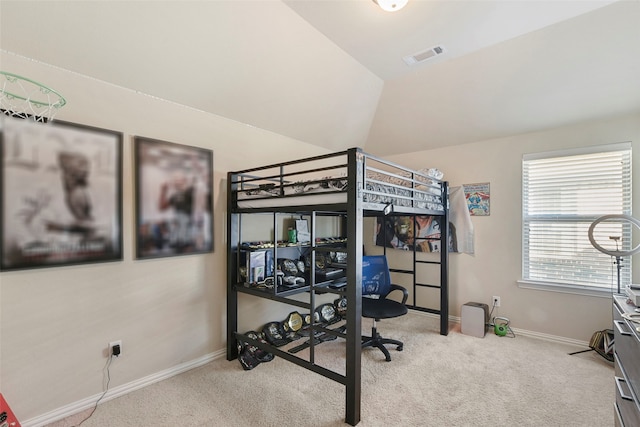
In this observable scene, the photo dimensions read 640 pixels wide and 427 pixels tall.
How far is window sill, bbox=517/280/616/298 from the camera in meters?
2.76

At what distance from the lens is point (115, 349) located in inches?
80.0

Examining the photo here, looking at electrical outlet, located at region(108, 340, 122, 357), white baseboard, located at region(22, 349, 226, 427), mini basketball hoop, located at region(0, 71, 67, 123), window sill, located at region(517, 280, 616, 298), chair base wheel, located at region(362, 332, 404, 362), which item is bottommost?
white baseboard, located at region(22, 349, 226, 427)

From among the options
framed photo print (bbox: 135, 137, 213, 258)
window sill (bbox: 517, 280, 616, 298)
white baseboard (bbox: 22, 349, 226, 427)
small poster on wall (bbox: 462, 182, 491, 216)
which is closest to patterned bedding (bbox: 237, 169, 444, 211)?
framed photo print (bbox: 135, 137, 213, 258)

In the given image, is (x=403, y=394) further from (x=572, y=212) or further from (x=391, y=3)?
(x=391, y=3)

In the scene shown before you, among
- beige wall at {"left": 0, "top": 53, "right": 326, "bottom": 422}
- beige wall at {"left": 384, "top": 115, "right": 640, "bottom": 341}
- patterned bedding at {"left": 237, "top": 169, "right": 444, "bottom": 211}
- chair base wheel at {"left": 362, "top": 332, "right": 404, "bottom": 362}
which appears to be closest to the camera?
beige wall at {"left": 0, "top": 53, "right": 326, "bottom": 422}

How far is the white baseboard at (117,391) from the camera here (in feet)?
5.81

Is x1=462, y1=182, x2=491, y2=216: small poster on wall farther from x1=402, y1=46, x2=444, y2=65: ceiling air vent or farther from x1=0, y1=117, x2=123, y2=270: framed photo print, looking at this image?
x1=0, y1=117, x2=123, y2=270: framed photo print

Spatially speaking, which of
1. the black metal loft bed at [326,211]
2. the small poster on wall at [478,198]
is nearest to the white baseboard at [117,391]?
the black metal loft bed at [326,211]

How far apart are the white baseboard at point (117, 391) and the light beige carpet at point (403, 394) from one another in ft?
0.14

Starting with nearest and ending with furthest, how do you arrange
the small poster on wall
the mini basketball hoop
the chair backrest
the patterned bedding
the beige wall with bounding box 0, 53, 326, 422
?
the mini basketball hoop → the beige wall with bounding box 0, 53, 326, 422 → the patterned bedding → the chair backrest → the small poster on wall

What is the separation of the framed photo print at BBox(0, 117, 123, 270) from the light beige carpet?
42.8 inches

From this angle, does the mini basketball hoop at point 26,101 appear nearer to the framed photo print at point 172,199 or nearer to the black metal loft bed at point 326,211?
the framed photo print at point 172,199

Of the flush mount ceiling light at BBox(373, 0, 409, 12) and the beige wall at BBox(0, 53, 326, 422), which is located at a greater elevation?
the flush mount ceiling light at BBox(373, 0, 409, 12)

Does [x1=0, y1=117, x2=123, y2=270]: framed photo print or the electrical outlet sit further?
the electrical outlet
